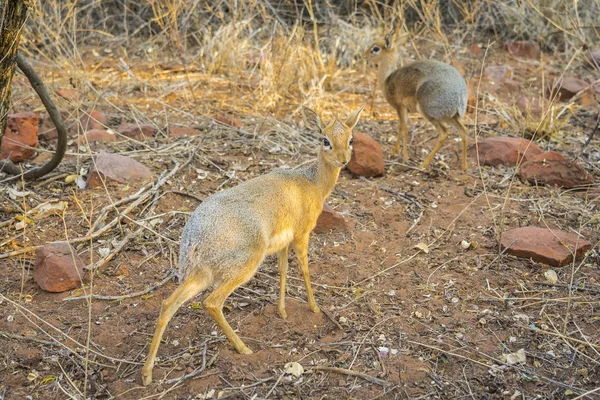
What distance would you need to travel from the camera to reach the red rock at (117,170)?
17.7 feet

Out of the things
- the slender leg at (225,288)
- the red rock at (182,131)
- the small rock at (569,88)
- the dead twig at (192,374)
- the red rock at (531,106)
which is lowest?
the small rock at (569,88)

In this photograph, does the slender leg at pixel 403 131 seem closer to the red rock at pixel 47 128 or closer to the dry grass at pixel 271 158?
the dry grass at pixel 271 158

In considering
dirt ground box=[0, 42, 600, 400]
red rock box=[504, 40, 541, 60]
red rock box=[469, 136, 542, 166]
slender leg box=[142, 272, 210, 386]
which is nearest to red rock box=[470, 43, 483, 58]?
red rock box=[504, 40, 541, 60]

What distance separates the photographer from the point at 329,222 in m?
5.11

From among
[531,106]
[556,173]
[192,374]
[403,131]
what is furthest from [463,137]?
[192,374]

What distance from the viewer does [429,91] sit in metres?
6.44

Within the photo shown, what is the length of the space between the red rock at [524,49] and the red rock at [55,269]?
8.27m

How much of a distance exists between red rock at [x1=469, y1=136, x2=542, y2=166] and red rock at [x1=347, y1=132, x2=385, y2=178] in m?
1.19

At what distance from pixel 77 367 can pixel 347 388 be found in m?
1.44

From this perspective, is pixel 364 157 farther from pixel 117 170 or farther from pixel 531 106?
pixel 531 106

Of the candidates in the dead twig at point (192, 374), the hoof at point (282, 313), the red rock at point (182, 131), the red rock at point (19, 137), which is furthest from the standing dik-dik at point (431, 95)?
the dead twig at point (192, 374)

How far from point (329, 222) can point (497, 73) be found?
17.3ft

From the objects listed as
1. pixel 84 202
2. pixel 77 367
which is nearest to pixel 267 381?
pixel 77 367

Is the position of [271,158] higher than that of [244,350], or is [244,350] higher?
[244,350]
